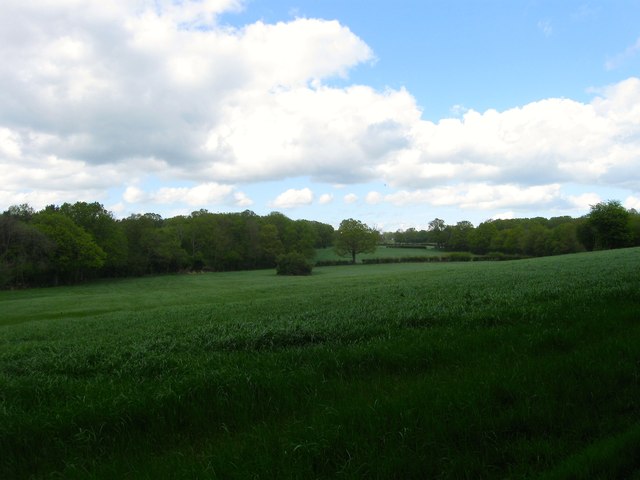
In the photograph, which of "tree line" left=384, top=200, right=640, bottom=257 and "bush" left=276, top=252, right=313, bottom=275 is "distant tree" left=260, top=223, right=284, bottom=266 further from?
"tree line" left=384, top=200, right=640, bottom=257

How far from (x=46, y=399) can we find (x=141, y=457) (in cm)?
280

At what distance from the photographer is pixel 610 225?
9012 centimetres

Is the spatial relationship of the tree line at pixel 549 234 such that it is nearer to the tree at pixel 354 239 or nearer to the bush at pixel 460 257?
the bush at pixel 460 257

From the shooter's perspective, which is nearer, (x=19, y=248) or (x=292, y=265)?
(x=19, y=248)

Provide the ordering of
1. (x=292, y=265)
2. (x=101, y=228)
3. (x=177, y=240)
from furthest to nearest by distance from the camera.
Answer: (x=177, y=240) < (x=292, y=265) < (x=101, y=228)

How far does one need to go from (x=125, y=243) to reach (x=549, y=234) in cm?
9942

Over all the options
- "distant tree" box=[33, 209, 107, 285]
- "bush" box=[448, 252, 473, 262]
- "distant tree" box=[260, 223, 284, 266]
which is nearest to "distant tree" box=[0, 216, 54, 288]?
"distant tree" box=[33, 209, 107, 285]

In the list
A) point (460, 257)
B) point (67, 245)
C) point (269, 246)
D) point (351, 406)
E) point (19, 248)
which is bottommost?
point (460, 257)

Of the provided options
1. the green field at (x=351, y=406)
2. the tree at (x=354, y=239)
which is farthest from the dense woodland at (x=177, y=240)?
the green field at (x=351, y=406)

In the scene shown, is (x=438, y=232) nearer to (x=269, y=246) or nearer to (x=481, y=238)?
(x=481, y=238)

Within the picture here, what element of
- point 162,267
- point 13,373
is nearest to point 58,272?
point 162,267

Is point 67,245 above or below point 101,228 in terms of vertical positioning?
below

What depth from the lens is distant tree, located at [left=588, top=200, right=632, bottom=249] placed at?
88.9 metres


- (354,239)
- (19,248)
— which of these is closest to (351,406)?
(19,248)
